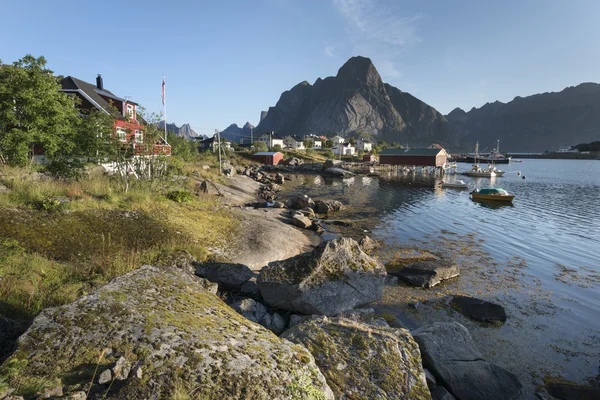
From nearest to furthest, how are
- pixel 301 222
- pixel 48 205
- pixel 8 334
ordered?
pixel 8 334, pixel 48 205, pixel 301 222

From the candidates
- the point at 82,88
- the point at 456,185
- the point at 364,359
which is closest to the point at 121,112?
the point at 82,88

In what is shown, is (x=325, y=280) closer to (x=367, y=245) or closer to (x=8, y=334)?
(x=8, y=334)

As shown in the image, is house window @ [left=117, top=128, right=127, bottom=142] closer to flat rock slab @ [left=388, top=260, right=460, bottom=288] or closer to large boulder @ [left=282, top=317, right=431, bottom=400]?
large boulder @ [left=282, top=317, right=431, bottom=400]

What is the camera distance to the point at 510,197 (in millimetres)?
42656

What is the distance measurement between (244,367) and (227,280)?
288 inches

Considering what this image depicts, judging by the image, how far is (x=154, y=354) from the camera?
166 inches

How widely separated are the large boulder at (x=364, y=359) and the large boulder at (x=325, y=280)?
325 centimetres

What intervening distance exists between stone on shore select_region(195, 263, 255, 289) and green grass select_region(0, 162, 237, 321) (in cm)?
84

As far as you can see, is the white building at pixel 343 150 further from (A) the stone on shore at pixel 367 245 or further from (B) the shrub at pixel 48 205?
(B) the shrub at pixel 48 205

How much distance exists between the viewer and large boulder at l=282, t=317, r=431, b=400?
548 cm

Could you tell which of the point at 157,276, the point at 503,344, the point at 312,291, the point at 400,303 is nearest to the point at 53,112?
the point at 157,276

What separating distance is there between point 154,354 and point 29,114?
21007 mm

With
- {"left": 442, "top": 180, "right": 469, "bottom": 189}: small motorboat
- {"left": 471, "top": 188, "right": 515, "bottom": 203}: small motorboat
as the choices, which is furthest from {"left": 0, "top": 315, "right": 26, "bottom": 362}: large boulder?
{"left": 442, "top": 180, "right": 469, "bottom": 189}: small motorboat

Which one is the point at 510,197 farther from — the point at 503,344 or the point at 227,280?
the point at 227,280
